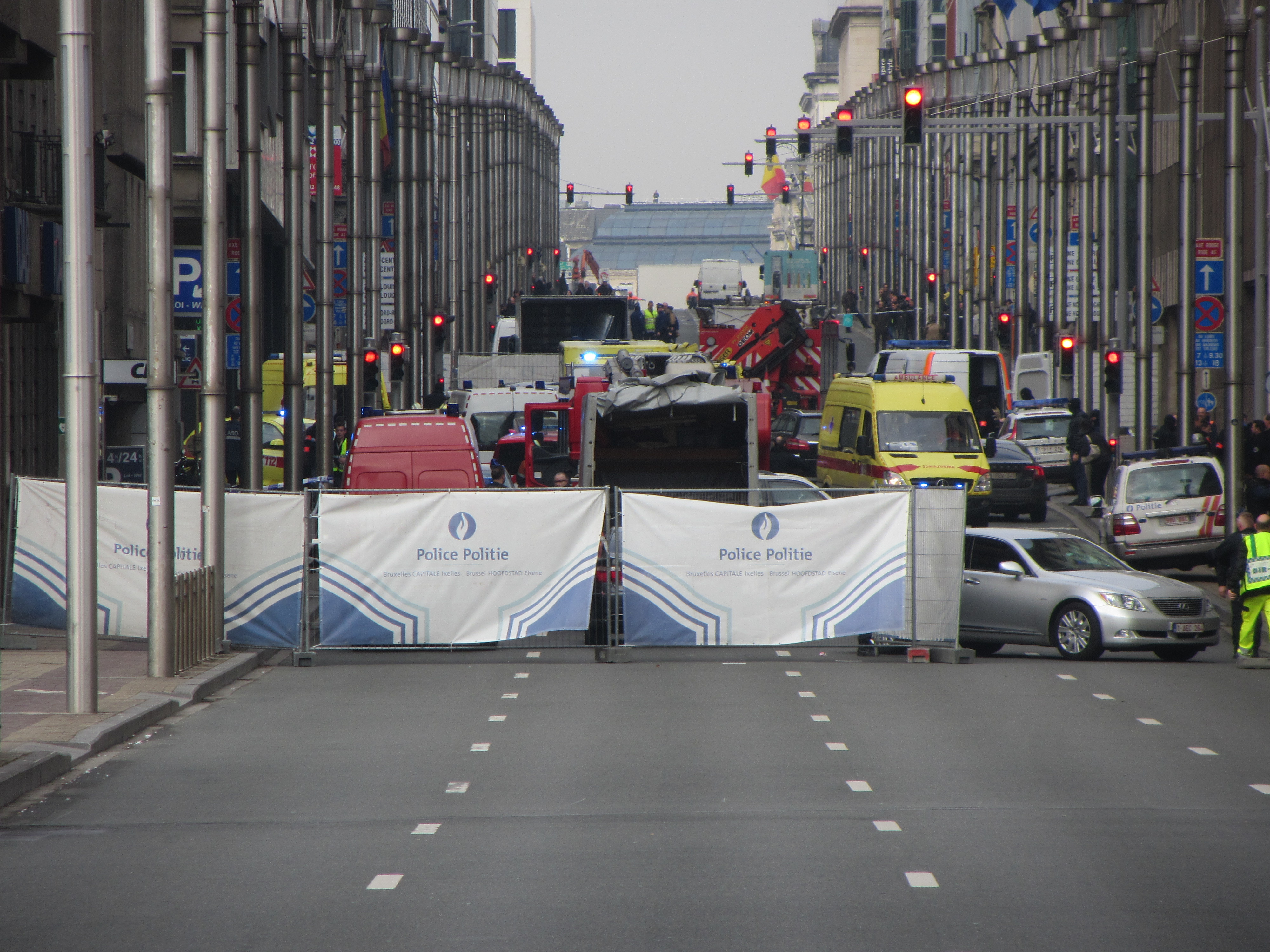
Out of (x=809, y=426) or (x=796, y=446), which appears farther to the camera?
(x=809, y=426)

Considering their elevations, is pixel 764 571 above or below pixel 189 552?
below

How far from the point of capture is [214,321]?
1706 centimetres

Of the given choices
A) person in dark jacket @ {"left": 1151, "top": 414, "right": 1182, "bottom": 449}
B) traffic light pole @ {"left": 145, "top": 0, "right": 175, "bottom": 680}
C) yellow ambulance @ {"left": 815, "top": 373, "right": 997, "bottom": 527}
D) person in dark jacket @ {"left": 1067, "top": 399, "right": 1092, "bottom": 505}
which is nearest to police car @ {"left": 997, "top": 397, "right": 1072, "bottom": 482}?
person in dark jacket @ {"left": 1067, "top": 399, "right": 1092, "bottom": 505}

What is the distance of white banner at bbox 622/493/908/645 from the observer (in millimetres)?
17594

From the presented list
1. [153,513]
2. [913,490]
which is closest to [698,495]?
[913,490]

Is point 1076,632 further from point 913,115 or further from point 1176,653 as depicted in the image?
point 913,115

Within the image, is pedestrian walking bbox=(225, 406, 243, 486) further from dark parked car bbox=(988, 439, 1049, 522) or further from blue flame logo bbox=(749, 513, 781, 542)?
blue flame logo bbox=(749, 513, 781, 542)

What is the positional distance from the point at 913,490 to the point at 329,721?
259 inches

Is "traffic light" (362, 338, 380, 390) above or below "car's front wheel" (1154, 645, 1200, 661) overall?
above

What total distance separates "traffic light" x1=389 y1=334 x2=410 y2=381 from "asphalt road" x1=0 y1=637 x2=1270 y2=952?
82.1ft

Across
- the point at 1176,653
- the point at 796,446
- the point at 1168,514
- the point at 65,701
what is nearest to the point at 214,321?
the point at 65,701

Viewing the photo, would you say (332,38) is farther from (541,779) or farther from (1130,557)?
(541,779)

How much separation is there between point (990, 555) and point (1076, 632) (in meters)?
1.44

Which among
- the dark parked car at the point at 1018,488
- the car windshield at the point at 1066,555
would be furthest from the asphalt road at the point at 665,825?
the dark parked car at the point at 1018,488
